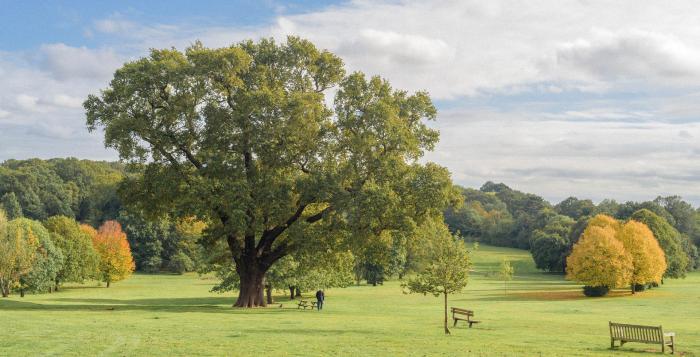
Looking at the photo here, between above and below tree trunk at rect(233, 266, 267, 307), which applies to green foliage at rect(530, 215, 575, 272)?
above

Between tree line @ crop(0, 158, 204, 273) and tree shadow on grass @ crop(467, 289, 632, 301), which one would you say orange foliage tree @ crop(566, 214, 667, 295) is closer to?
tree shadow on grass @ crop(467, 289, 632, 301)

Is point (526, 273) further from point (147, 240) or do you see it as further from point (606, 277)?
point (147, 240)

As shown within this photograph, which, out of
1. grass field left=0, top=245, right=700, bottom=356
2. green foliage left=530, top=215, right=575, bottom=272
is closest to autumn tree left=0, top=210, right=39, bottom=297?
grass field left=0, top=245, right=700, bottom=356

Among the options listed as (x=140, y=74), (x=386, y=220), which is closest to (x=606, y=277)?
(x=386, y=220)

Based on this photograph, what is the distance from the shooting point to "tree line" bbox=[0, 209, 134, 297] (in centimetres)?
6582

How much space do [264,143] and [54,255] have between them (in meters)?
48.2

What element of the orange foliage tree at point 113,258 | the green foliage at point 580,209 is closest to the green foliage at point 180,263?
the orange foliage tree at point 113,258

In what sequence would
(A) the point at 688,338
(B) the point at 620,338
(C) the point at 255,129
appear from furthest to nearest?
(C) the point at 255,129 < (A) the point at 688,338 < (B) the point at 620,338

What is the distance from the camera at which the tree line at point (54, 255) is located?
6582cm

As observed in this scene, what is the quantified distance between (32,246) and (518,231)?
139 m

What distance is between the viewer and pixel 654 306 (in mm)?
57219

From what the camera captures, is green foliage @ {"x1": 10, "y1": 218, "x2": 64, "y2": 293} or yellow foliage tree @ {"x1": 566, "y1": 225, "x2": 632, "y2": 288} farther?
green foliage @ {"x1": 10, "y1": 218, "x2": 64, "y2": 293}

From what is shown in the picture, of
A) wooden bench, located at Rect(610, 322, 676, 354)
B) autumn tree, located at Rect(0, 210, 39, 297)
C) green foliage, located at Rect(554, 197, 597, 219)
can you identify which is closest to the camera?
wooden bench, located at Rect(610, 322, 676, 354)

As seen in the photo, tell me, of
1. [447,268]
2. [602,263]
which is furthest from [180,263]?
[447,268]
